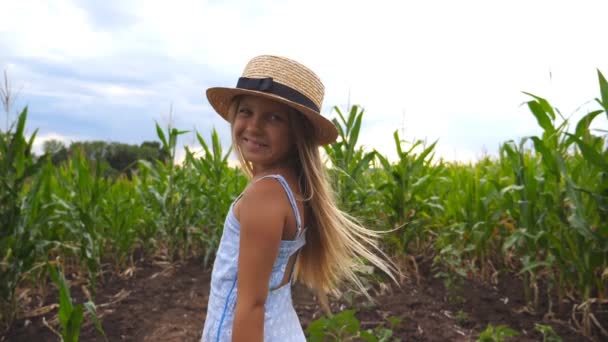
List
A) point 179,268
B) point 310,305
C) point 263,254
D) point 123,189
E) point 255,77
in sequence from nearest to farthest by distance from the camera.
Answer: point 263,254 → point 255,77 → point 310,305 → point 179,268 → point 123,189

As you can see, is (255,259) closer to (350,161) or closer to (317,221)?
(317,221)

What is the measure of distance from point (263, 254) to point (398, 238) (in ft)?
10.6

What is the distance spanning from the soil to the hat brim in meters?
1.79

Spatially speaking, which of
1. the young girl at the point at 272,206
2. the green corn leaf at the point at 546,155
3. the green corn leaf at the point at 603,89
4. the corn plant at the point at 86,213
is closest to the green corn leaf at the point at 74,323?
the young girl at the point at 272,206

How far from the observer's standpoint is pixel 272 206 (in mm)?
1715

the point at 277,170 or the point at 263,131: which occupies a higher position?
the point at 263,131

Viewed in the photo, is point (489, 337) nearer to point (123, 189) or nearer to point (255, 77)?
point (255, 77)

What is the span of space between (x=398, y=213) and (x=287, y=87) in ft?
10.2

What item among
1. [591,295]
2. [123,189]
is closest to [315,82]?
[591,295]

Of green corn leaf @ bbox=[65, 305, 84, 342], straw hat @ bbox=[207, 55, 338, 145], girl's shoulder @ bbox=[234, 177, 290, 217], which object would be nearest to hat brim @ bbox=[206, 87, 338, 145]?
straw hat @ bbox=[207, 55, 338, 145]

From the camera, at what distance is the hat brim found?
1832mm

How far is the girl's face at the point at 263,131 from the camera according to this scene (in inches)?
73.5

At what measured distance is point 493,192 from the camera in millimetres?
4180

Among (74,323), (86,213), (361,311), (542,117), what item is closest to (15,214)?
(86,213)
